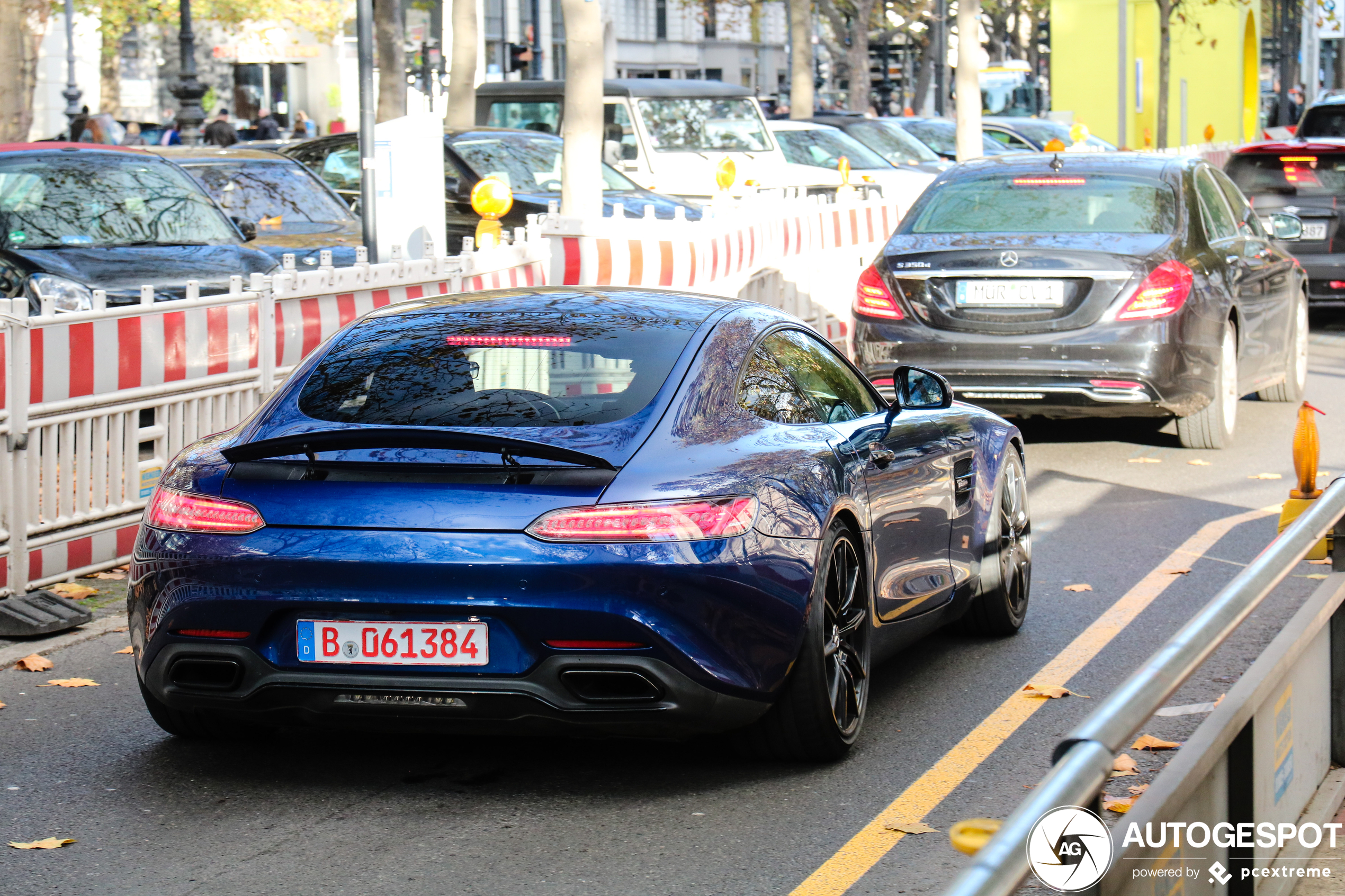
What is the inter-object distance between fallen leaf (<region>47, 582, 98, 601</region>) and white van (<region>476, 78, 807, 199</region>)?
14.2m

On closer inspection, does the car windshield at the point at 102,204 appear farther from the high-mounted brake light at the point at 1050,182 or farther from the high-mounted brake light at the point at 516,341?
the high-mounted brake light at the point at 516,341

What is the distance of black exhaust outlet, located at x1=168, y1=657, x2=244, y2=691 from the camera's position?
16.5 feet

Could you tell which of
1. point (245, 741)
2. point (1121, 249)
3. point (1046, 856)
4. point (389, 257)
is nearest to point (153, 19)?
point (389, 257)

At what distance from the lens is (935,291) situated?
11016mm

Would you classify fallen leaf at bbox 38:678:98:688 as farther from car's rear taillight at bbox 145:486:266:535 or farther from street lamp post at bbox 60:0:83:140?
street lamp post at bbox 60:0:83:140

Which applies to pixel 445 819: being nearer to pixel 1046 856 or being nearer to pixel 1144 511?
pixel 1046 856

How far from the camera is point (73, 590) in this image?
8125 mm

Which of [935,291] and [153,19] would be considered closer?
[935,291]

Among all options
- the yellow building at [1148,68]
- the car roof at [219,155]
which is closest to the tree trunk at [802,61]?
the yellow building at [1148,68]

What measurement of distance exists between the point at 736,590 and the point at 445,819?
0.96 metres

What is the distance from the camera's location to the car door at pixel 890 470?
233 inches

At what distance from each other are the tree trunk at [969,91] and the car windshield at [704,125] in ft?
14.5

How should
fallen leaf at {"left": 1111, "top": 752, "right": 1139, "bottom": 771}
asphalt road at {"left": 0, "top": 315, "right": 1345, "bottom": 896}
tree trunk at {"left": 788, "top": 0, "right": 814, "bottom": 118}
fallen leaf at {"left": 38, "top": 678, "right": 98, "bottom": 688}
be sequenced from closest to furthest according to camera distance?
fallen leaf at {"left": 1111, "top": 752, "right": 1139, "bottom": 771} < asphalt road at {"left": 0, "top": 315, "right": 1345, "bottom": 896} < fallen leaf at {"left": 38, "top": 678, "right": 98, "bottom": 688} < tree trunk at {"left": 788, "top": 0, "right": 814, "bottom": 118}
